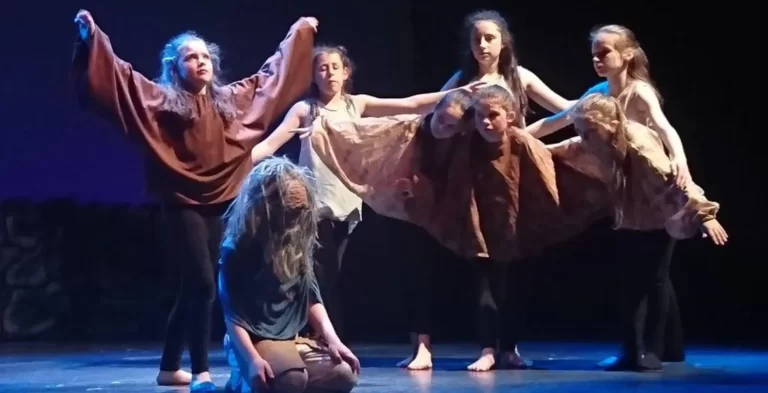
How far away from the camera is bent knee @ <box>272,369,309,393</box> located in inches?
113

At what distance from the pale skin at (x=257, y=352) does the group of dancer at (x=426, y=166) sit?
0.9 inches

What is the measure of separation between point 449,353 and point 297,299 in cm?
184

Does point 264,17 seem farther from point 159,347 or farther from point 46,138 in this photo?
point 159,347

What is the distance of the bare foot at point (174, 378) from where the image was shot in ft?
11.4

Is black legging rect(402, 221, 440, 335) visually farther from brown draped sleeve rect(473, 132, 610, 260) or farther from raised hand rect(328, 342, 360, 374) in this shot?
raised hand rect(328, 342, 360, 374)

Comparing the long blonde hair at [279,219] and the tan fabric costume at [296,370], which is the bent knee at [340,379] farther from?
the long blonde hair at [279,219]

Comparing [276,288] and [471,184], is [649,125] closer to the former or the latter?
[471,184]

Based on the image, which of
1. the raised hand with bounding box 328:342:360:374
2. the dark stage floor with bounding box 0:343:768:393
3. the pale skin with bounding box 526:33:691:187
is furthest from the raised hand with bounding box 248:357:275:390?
the pale skin with bounding box 526:33:691:187

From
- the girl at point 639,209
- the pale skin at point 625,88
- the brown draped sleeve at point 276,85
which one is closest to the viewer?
the brown draped sleeve at point 276,85

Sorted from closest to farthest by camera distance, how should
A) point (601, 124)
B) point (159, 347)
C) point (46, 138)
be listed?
point (601, 124)
point (159, 347)
point (46, 138)

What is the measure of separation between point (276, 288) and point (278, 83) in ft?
3.28

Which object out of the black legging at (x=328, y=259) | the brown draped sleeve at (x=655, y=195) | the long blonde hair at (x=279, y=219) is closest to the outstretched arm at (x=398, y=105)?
the black legging at (x=328, y=259)

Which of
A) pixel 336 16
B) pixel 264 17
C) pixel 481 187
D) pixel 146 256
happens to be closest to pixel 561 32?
pixel 336 16

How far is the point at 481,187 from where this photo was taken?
3.93 metres
